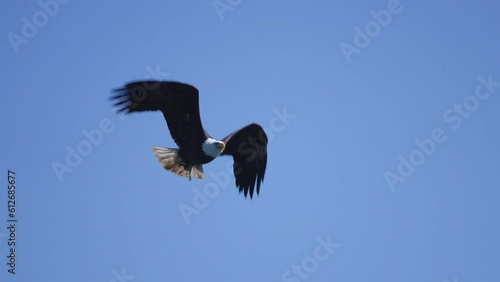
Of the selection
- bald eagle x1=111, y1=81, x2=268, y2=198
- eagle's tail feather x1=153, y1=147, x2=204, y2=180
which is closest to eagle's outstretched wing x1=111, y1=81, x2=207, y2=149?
bald eagle x1=111, y1=81, x2=268, y2=198

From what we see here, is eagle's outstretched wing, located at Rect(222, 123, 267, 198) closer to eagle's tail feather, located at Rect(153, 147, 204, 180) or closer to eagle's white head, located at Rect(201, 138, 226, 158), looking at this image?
eagle's tail feather, located at Rect(153, 147, 204, 180)

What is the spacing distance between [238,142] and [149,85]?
5.84 ft

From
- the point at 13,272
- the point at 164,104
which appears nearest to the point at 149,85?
the point at 164,104

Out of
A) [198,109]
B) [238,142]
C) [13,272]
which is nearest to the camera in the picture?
[13,272]

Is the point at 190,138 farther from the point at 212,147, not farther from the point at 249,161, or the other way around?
the point at 249,161

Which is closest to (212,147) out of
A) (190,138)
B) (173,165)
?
(190,138)

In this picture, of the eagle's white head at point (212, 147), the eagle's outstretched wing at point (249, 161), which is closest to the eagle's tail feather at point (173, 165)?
the eagle's outstretched wing at point (249, 161)

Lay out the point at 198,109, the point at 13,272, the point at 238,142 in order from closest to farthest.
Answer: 1. the point at 13,272
2. the point at 198,109
3. the point at 238,142

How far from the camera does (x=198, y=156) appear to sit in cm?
1188

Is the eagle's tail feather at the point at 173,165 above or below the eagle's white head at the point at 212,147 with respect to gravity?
above

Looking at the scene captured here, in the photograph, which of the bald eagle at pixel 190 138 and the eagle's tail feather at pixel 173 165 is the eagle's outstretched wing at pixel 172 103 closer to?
the bald eagle at pixel 190 138

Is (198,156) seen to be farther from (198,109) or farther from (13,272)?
(13,272)

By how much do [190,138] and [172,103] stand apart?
22.7 inches

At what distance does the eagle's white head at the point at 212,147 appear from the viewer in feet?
38.1
